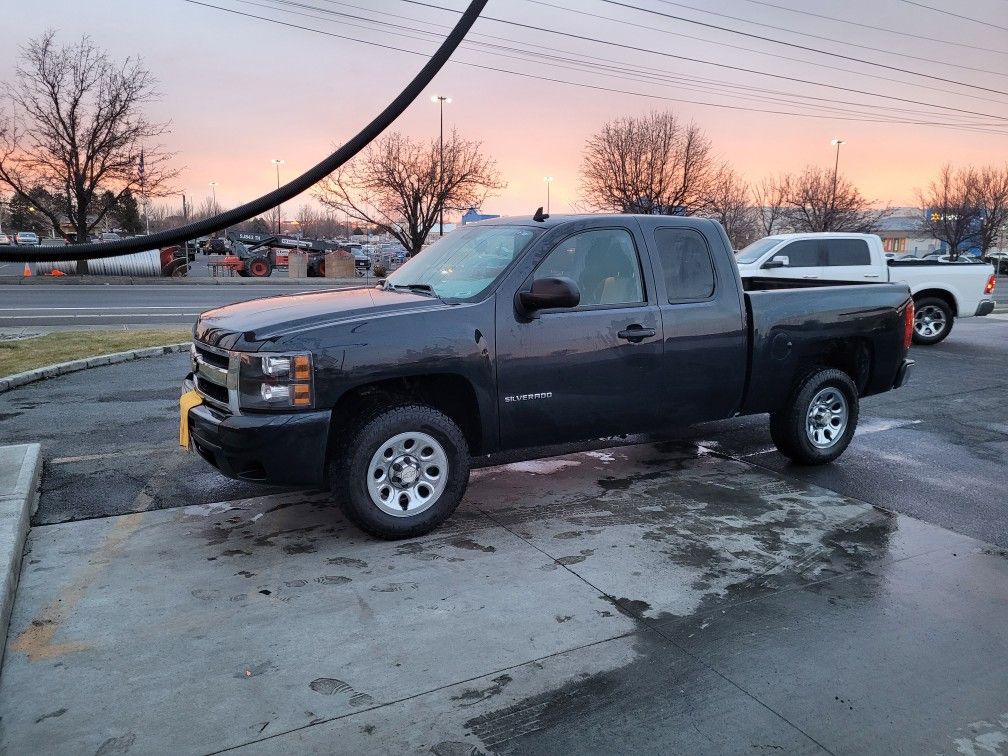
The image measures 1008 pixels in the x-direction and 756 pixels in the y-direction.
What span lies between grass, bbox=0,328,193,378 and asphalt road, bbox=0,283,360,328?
3291 mm

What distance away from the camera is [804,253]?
1474 cm

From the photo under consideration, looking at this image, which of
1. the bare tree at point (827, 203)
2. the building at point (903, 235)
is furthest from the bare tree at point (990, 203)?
the building at point (903, 235)

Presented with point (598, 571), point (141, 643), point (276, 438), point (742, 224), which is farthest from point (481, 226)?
point (742, 224)

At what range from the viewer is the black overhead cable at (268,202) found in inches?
105

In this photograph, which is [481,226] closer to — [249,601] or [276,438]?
[276,438]

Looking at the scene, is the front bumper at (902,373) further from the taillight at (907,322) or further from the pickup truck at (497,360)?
the pickup truck at (497,360)

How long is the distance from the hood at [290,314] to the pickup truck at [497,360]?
0.06 feet

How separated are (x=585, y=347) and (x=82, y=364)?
7.99 meters

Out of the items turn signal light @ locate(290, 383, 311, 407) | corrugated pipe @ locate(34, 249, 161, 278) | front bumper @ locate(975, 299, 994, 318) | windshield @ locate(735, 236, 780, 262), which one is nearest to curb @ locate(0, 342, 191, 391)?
turn signal light @ locate(290, 383, 311, 407)

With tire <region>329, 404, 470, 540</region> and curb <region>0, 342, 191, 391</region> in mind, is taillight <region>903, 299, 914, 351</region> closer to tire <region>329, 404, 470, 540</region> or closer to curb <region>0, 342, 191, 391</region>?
tire <region>329, 404, 470, 540</region>

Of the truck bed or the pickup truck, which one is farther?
the truck bed

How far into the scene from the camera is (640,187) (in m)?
42.1

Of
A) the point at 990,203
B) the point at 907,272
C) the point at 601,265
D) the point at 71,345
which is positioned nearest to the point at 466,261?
the point at 601,265

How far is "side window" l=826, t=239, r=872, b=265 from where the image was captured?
14799 mm
